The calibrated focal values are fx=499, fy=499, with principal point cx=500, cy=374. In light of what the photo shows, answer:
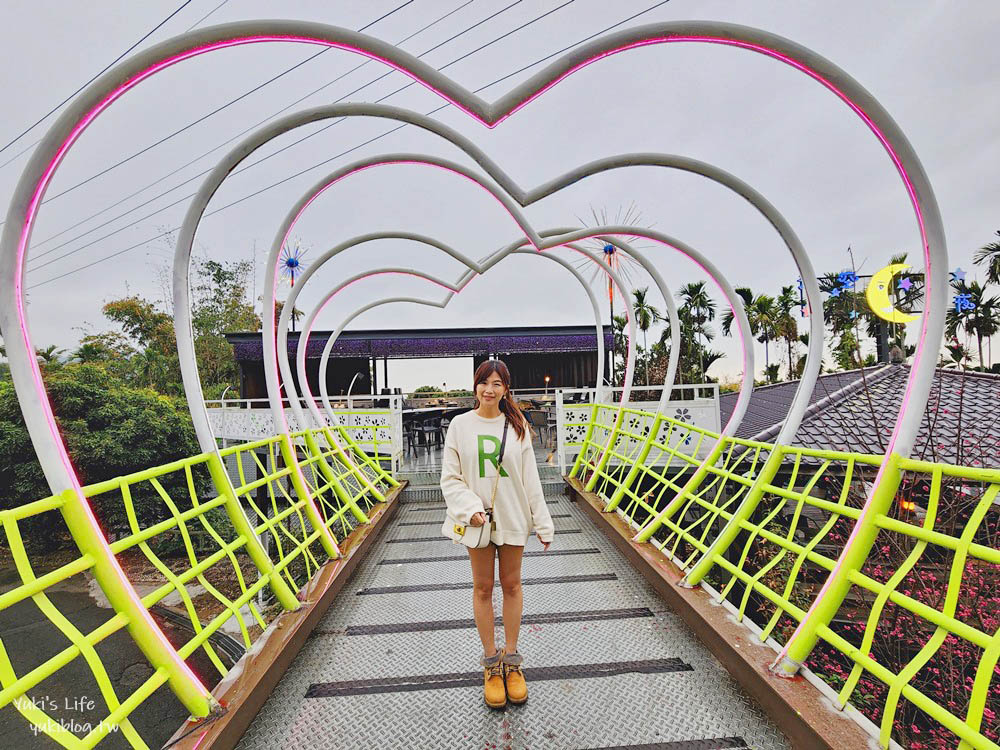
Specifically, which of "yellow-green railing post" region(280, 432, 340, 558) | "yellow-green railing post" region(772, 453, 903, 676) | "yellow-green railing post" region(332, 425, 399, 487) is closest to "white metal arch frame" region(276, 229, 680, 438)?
A: "yellow-green railing post" region(332, 425, 399, 487)

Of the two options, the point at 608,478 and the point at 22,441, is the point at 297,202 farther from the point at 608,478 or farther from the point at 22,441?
the point at 22,441

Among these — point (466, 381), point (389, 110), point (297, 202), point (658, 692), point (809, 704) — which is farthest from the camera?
point (466, 381)

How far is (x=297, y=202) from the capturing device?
3570 millimetres

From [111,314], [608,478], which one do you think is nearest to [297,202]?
[608,478]

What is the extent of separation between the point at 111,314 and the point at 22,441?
17.5m

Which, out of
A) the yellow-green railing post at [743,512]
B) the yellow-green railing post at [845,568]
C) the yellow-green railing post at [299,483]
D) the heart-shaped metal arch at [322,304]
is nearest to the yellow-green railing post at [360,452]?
the heart-shaped metal arch at [322,304]

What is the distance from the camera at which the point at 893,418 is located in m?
6.74

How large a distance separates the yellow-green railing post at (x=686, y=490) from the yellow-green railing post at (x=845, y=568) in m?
1.26

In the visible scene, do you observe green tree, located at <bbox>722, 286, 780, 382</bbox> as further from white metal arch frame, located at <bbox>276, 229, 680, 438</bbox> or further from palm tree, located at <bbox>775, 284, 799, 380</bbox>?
white metal arch frame, located at <bbox>276, 229, 680, 438</bbox>

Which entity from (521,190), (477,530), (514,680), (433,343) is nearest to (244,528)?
(477,530)

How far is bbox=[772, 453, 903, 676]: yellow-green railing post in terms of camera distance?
1.81 metres

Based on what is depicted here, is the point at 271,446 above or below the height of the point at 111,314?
below

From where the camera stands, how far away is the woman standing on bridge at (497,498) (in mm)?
2078

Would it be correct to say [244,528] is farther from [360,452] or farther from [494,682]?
[360,452]
